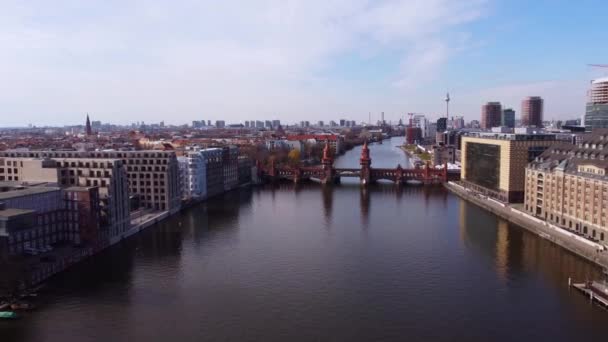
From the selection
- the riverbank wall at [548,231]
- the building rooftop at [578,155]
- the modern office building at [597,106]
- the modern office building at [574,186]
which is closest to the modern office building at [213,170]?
the riverbank wall at [548,231]

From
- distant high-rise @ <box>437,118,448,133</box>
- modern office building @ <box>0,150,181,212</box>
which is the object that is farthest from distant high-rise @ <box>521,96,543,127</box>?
modern office building @ <box>0,150,181,212</box>

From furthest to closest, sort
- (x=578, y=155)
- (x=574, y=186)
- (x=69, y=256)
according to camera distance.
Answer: (x=578, y=155), (x=574, y=186), (x=69, y=256)

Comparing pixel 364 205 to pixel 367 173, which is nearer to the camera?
pixel 364 205

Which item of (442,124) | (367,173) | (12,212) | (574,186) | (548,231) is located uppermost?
(442,124)

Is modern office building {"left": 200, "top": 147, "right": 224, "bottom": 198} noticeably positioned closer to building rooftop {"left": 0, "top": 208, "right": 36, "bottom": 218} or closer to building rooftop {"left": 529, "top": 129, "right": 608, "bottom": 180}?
building rooftop {"left": 0, "top": 208, "right": 36, "bottom": 218}

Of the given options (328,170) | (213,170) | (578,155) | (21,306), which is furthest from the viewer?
(328,170)

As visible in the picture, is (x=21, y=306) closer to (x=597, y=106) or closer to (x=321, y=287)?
(x=321, y=287)

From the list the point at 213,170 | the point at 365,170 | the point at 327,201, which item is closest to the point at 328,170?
the point at 365,170
